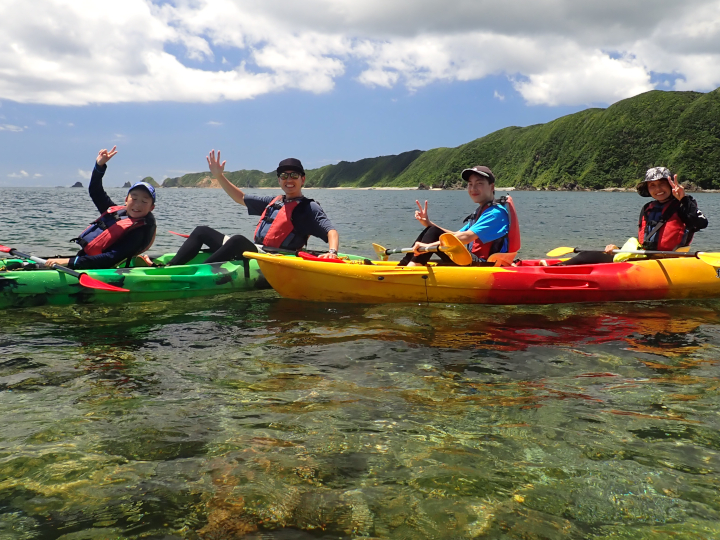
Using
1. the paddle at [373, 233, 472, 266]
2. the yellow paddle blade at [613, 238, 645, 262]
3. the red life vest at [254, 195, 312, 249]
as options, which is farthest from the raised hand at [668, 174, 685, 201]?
the red life vest at [254, 195, 312, 249]

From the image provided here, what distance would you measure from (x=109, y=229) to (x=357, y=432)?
5496 millimetres

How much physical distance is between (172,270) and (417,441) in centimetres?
552

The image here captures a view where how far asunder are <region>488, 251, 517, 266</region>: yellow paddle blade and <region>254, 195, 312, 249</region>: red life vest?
2978mm

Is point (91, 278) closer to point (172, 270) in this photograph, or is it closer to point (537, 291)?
point (172, 270)

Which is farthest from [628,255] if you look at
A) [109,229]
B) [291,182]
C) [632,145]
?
[632,145]

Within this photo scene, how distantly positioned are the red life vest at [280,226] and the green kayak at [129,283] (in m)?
0.49

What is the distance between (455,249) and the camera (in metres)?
6.96

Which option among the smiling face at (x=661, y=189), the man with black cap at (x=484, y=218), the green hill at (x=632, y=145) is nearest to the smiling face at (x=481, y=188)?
the man with black cap at (x=484, y=218)

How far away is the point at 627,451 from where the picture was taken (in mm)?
3000

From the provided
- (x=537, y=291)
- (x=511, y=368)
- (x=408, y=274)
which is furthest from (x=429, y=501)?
(x=537, y=291)

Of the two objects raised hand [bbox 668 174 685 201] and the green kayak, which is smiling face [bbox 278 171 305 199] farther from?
raised hand [bbox 668 174 685 201]

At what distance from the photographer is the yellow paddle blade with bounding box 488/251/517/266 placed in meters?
7.25

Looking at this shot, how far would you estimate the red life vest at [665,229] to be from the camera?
7781 mm

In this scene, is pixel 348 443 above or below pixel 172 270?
below
